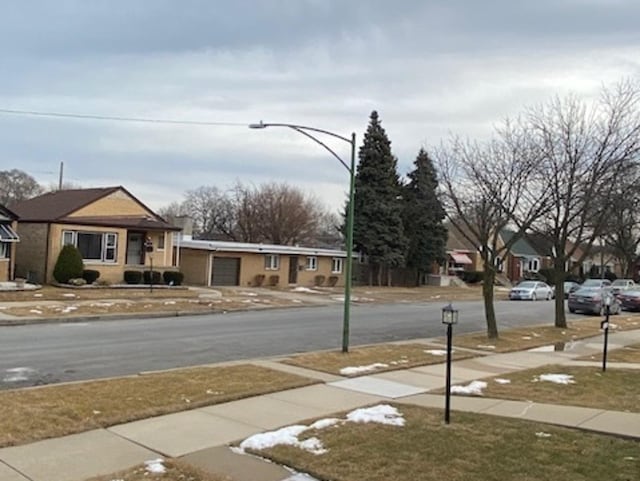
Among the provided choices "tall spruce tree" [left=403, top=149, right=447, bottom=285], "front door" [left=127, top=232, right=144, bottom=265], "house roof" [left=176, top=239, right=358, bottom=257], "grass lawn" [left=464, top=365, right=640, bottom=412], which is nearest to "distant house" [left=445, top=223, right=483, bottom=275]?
"tall spruce tree" [left=403, top=149, right=447, bottom=285]

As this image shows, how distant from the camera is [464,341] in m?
18.7

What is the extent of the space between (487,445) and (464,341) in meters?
11.9

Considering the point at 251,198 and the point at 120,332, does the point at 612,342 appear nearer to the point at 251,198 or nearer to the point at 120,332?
the point at 120,332

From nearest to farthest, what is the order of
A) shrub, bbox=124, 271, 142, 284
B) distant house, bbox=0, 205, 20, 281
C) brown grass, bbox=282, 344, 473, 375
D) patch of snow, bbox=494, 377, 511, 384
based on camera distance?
patch of snow, bbox=494, 377, 511, 384 → brown grass, bbox=282, 344, 473, 375 → distant house, bbox=0, 205, 20, 281 → shrub, bbox=124, 271, 142, 284

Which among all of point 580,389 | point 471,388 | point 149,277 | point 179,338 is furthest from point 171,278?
point 580,389

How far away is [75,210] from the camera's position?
116 feet

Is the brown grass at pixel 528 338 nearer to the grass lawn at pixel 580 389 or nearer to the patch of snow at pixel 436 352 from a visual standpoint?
the patch of snow at pixel 436 352

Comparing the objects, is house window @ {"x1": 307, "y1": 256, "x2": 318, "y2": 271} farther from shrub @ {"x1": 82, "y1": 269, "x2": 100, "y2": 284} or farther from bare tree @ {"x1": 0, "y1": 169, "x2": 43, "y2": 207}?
bare tree @ {"x1": 0, "y1": 169, "x2": 43, "y2": 207}

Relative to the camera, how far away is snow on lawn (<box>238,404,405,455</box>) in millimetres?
6961

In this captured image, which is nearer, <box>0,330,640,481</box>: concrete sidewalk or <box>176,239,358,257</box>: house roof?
<box>0,330,640,481</box>: concrete sidewalk

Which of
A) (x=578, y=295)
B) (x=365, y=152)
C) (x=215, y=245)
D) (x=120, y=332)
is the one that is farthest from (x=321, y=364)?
(x=365, y=152)

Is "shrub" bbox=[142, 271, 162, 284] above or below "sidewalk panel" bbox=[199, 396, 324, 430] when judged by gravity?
above

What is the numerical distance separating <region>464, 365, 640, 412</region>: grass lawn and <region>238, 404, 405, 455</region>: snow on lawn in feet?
8.11

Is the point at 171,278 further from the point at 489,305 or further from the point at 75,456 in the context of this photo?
the point at 75,456
